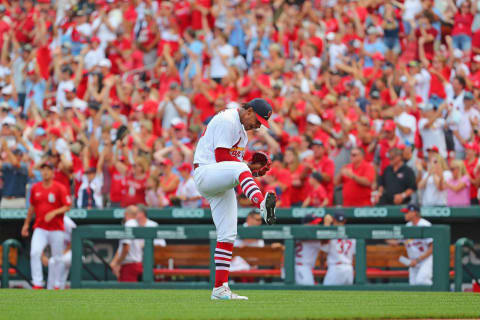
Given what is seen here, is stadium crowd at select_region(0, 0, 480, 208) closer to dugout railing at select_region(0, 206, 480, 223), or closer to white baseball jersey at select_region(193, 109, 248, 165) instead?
dugout railing at select_region(0, 206, 480, 223)

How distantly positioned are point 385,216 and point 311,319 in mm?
7377

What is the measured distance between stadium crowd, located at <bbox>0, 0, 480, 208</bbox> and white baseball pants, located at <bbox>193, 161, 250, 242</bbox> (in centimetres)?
560

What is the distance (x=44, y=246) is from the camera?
15.5 metres

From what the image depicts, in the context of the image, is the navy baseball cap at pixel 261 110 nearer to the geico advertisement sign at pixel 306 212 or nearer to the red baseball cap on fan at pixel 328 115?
the geico advertisement sign at pixel 306 212

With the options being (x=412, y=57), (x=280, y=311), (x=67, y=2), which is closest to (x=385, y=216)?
(x=412, y=57)

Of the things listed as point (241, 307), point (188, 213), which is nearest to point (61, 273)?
point (188, 213)

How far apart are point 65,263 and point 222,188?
686 centimetres

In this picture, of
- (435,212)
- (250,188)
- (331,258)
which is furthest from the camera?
(435,212)

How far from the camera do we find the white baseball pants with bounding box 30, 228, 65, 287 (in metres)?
15.3

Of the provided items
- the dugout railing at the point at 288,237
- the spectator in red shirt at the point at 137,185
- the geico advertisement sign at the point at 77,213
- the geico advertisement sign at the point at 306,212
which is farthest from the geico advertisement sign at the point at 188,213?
the geico advertisement sign at the point at 77,213

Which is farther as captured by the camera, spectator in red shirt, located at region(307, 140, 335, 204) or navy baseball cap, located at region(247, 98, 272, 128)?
spectator in red shirt, located at region(307, 140, 335, 204)

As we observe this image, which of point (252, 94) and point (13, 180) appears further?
point (252, 94)

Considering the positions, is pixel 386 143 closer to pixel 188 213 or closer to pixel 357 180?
pixel 357 180

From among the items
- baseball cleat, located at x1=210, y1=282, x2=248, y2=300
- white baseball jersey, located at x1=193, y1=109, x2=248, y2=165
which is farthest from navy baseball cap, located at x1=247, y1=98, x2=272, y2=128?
baseball cleat, located at x1=210, y1=282, x2=248, y2=300
